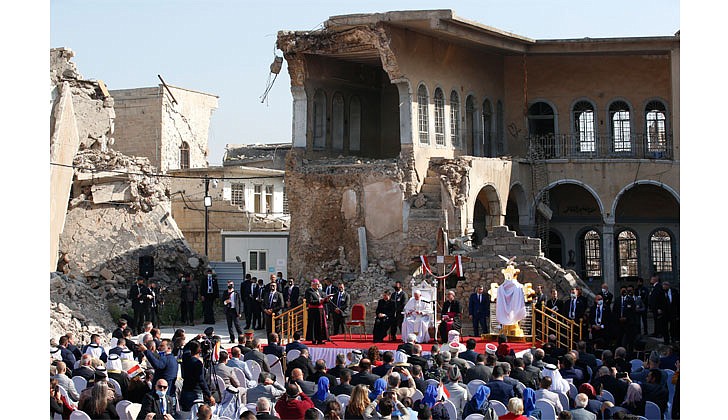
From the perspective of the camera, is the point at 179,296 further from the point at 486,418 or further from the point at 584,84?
the point at 486,418

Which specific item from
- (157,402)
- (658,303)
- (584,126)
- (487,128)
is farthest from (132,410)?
(584,126)

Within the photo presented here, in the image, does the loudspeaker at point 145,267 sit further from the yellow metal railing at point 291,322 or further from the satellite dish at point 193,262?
the yellow metal railing at point 291,322

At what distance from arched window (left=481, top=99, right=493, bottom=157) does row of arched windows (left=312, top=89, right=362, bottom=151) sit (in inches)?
160

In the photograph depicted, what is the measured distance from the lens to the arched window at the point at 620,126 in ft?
121

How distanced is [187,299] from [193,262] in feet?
12.4

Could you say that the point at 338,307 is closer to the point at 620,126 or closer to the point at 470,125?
the point at 470,125

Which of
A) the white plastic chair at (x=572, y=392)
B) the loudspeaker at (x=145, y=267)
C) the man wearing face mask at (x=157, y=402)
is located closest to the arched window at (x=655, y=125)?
the loudspeaker at (x=145, y=267)

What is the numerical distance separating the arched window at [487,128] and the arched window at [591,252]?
473 cm

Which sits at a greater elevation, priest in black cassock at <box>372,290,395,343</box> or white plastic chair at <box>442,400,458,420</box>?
priest in black cassock at <box>372,290,395,343</box>

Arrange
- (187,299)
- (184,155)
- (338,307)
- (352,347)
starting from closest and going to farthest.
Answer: (352,347), (338,307), (187,299), (184,155)

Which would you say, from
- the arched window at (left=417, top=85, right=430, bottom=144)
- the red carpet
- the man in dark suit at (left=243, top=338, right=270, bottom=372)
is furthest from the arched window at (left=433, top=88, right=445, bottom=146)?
the man in dark suit at (left=243, top=338, right=270, bottom=372)

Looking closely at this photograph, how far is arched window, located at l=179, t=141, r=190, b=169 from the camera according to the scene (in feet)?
159

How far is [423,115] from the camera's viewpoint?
31.7m

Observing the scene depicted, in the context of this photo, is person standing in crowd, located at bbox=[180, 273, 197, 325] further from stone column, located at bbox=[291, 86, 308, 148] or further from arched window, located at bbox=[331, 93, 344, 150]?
arched window, located at bbox=[331, 93, 344, 150]
